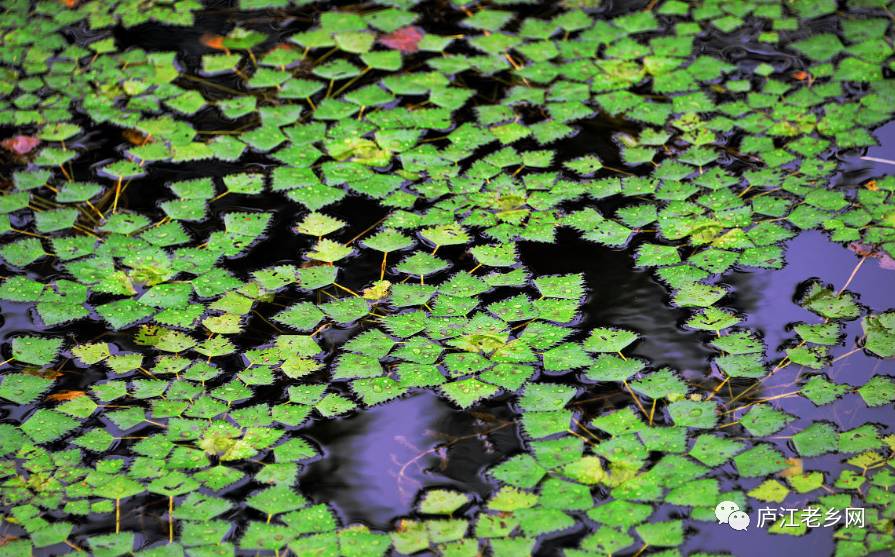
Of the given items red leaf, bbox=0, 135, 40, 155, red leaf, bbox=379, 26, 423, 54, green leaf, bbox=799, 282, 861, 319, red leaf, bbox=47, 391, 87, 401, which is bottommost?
red leaf, bbox=47, 391, 87, 401

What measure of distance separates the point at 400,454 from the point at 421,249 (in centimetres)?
53

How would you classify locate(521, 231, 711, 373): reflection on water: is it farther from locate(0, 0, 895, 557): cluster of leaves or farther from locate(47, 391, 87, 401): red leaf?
locate(47, 391, 87, 401): red leaf

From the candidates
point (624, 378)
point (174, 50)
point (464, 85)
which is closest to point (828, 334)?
point (624, 378)

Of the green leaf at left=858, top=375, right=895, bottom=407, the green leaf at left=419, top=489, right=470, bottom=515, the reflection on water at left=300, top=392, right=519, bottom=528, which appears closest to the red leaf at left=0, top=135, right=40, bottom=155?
the reflection on water at left=300, top=392, right=519, bottom=528

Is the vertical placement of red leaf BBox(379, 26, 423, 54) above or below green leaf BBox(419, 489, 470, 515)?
above

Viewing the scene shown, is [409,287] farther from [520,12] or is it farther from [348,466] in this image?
[520,12]

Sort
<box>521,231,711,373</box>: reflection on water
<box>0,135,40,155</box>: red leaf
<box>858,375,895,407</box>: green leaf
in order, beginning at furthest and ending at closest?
<box>0,135,40,155</box>: red leaf → <box>521,231,711,373</box>: reflection on water → <box>858,375,895,407</box>: green leaf

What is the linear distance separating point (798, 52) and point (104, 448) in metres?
2.00

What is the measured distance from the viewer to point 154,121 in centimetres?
246

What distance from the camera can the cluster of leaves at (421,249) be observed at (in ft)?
5.15

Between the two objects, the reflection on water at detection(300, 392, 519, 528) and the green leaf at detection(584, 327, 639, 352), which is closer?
the reflection on water at detection(300, 392, 519, 528)

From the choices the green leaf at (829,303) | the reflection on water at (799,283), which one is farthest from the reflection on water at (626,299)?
the green leaf at (829,303)

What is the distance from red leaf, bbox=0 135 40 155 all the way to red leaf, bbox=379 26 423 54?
3.12ft

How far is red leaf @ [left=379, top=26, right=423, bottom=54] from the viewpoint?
268 cm
